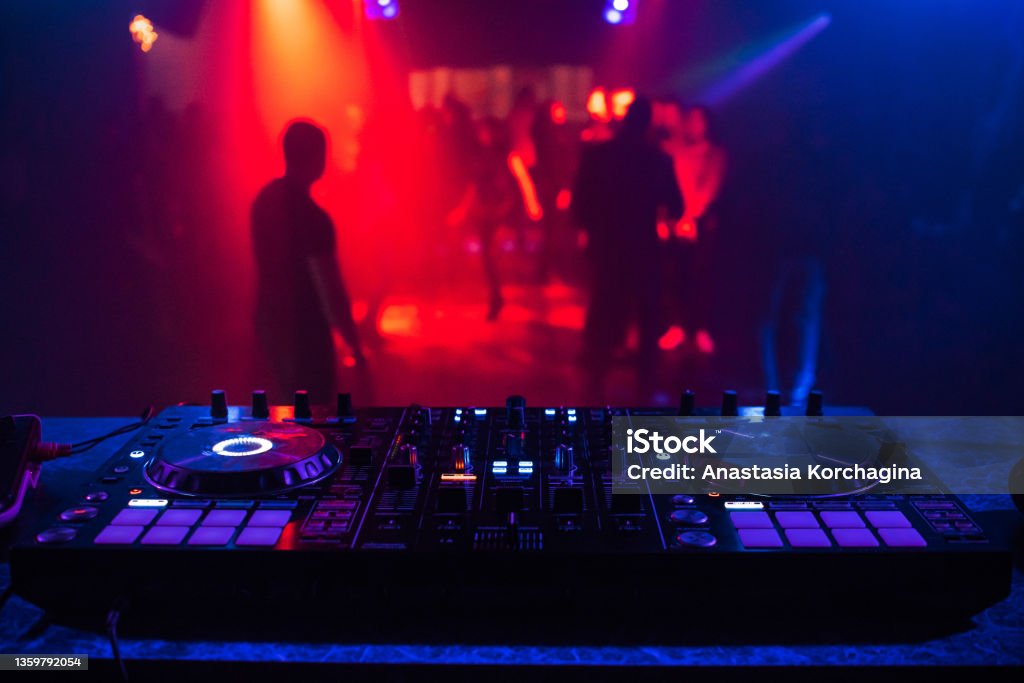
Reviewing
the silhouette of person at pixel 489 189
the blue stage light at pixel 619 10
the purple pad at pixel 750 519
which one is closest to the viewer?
the purple pad at pixel 750 519

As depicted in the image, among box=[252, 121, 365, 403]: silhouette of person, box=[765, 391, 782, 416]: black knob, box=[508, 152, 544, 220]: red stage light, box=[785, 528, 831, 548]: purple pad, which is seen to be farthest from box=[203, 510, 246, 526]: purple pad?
box=[508, 152, 544, 220]: red stage light

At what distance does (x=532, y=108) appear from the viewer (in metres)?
2.29

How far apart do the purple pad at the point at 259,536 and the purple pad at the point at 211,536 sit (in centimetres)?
2

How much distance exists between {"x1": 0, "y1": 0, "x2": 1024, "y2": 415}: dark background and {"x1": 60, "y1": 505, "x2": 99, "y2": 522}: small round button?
1.35 meters

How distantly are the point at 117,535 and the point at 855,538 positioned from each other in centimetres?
98

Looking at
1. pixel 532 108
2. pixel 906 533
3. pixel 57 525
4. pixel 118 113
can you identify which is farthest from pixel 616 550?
pixel 118 113

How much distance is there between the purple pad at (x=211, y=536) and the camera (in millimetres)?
1029

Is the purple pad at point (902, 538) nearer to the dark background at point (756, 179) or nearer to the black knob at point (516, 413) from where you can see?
the black knob at point (516, 413)

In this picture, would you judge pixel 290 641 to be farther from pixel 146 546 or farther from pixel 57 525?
pixel 57 525

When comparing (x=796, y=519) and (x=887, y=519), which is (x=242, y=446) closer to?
(x=796, y=519)

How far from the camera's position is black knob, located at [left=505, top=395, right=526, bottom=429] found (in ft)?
4.82

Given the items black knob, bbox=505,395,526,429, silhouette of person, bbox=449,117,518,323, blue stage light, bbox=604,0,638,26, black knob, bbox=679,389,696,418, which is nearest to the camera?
black knob, bbox=505,395,526,429

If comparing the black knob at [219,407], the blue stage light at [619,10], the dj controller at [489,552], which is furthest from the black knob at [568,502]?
the blue stage light at [619,10]

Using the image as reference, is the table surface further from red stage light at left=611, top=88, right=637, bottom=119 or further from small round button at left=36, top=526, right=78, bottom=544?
red stage light at left=611, top=88, right=637, bottom=119
